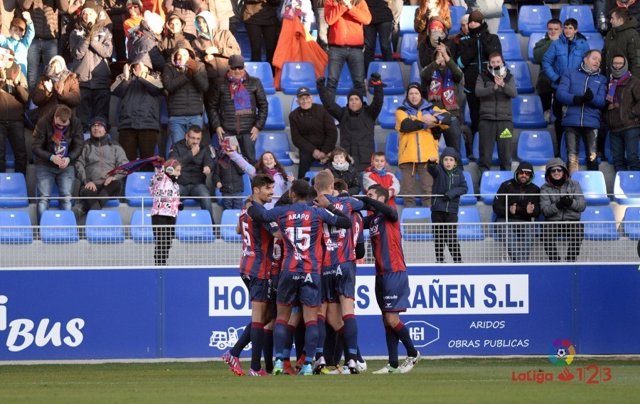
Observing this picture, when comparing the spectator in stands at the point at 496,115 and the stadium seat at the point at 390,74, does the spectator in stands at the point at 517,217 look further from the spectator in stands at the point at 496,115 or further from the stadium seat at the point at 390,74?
the stadium seat at the point at 390,74

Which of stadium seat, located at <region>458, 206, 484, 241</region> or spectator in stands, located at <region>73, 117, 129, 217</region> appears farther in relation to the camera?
spectator in stands, located at <region>73, 117, 129, 217</region>

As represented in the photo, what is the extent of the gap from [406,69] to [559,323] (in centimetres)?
598

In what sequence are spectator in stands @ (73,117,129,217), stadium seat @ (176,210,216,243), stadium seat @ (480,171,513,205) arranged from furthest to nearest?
stadium seat @ (480,171,513,205) → spectator in stands @ (73,117,129,217) → stadium seat @ (176,210,216,243)

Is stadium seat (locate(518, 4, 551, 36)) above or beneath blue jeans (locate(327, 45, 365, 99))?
above

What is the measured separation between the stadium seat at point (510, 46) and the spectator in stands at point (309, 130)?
420 centimetres

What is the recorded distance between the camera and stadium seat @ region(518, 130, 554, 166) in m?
21.7

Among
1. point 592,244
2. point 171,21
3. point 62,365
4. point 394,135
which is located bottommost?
point 62,365

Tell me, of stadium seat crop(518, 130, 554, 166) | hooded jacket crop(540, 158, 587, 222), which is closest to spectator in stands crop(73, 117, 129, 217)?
A: hooded jacket crop(540, 158, 587, 222)

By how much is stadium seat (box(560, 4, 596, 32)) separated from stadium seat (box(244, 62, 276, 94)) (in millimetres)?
5172

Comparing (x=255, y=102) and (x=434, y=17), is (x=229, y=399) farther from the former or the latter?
(x=434, y=17)

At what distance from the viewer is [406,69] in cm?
2308

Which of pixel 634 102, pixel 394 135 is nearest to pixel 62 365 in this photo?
pixel 394 135

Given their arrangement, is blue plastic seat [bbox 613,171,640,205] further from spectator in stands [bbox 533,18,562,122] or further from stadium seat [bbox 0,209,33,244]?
stadium seat [bbox 0,209,33,244]

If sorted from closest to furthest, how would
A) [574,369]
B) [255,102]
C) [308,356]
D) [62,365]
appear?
[308,356], [574,369], [62,365], [255,102]
